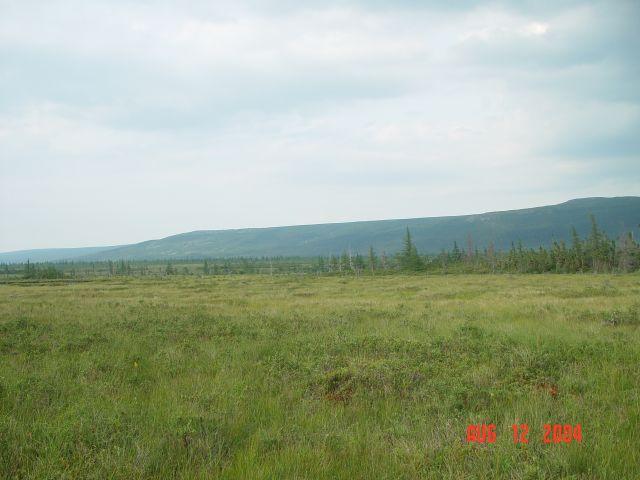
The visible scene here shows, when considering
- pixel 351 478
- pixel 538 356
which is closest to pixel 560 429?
pixel 351 478

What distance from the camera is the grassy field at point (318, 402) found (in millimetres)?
4223

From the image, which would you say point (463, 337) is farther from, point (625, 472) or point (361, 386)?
point (625, 472)

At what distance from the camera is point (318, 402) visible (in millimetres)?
6125
